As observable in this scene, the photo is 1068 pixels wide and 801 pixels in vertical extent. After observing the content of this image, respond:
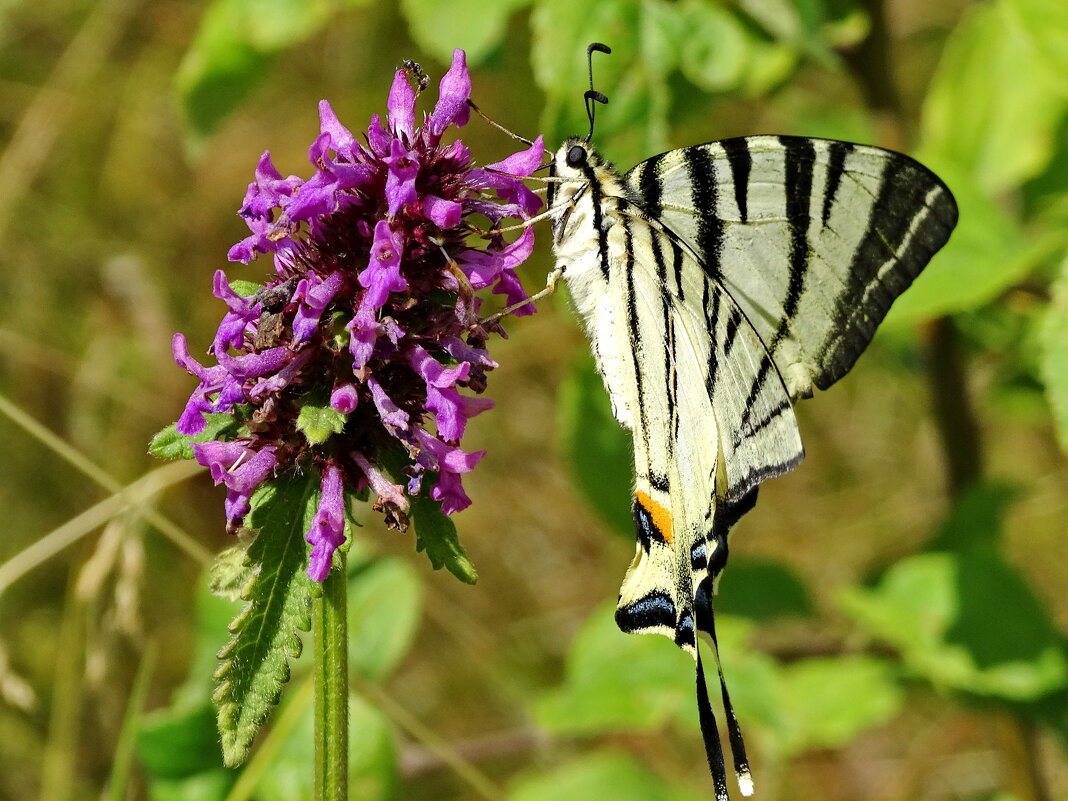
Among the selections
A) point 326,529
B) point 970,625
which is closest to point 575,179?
point 326,529

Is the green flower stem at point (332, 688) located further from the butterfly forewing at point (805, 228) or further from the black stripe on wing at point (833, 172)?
the black stripe on wing at point (833, 172)

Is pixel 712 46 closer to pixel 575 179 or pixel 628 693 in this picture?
pixel 575 179

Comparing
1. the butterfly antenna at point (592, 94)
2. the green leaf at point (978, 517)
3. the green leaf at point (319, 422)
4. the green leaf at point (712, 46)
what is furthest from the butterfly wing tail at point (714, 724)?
the green leaf at point (978, 517)

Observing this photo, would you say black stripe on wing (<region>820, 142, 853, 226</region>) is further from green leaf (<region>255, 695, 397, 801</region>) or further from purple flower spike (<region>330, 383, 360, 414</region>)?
green leaf (<region>255, 695, 397, 801</region>)

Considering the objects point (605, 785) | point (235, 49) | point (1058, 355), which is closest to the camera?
point (1058, 355)

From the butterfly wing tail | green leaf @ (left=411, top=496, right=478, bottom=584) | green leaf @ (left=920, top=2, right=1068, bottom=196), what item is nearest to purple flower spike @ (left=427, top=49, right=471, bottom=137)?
green leaf @ (left=411, top=496, right=478, bottom=584)
